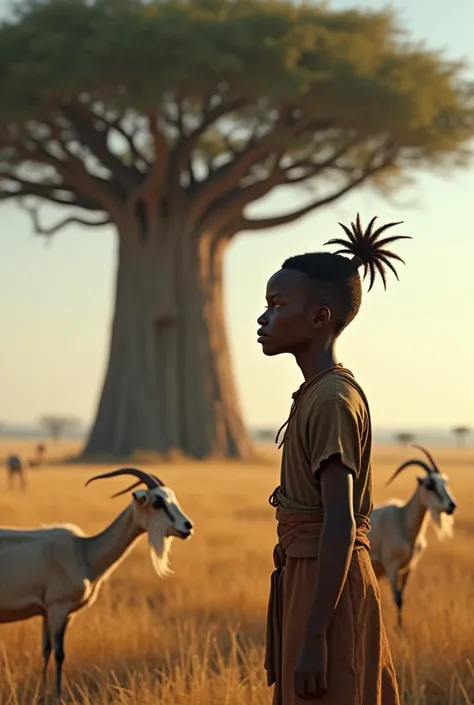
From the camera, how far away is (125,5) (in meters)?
23.0

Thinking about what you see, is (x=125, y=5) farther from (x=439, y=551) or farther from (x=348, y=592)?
(x=348, y=592)

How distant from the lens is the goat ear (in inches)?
187

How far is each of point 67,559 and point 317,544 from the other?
7.96ft

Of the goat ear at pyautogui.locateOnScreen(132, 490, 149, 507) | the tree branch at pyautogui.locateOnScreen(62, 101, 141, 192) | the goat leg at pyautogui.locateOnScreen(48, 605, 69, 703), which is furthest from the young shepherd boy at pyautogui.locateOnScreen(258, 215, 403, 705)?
the tree branch at pyautogui.locateOnScreen(62, 101, 141, 192)

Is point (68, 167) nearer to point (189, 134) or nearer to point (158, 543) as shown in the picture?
point (189, 134)

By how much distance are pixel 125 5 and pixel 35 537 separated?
19.8 meters

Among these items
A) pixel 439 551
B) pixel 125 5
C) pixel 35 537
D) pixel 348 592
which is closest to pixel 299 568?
pixel 348 592

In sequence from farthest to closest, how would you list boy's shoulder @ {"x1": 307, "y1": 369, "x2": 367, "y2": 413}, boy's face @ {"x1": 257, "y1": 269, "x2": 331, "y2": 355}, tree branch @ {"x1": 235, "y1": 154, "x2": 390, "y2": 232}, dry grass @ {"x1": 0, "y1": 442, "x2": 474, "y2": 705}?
tree branch @ {"x1": 235, "y1": 154, "x2": 390, "y2": 232}
dry grass @ {"x1": 0, "y1": 442, "x2": 474, "y2": 705}
boy's face @ {"x1": 257, "y1": 269, "x2": 331, "y2": 355}
boy's shoulder @ {"x1": 307, "y1": 369, "x2": 367, "y2": 413}

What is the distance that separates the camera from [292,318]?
2756 mm

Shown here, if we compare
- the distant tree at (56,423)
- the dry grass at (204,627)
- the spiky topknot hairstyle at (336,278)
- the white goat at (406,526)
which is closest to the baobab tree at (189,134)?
the dry grass at (204,627)

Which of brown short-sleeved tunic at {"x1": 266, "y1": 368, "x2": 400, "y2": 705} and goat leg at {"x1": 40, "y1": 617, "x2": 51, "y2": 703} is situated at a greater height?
brown short-sleeved tunic at {"x1": 266, "y1": 368, "x2": 400, "y2": 705}

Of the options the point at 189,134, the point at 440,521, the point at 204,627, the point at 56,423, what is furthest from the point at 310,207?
the point at 56,423

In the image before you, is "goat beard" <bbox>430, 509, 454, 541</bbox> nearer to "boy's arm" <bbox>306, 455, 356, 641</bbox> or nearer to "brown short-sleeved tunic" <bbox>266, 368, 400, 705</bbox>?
"brown short-sleeved tunic" <bbox>266, 368, 400, 705</bbox>

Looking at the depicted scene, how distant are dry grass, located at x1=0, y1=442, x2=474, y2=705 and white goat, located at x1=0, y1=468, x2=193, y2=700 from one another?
0.74ft
